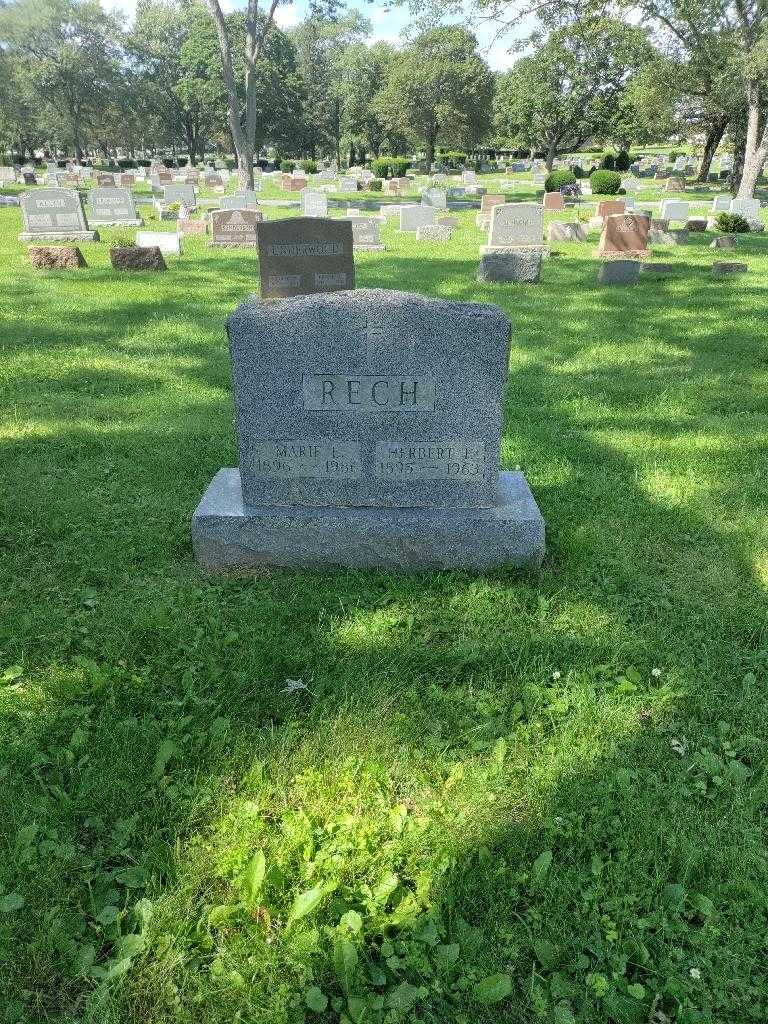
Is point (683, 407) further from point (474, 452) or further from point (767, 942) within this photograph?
point (767, 942)

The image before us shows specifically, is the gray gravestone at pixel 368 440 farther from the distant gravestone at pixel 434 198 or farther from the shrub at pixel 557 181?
the shrub at pixel 557 181

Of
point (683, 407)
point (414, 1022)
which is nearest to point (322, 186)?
point (683, 407)

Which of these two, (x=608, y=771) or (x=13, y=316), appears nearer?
(x=608, y=771)

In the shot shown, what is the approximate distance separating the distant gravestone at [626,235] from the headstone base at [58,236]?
11.6 m

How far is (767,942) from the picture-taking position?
1.92 metres

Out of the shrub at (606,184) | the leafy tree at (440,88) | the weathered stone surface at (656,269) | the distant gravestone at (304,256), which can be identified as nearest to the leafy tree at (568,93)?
the leafy tree at (440,88)

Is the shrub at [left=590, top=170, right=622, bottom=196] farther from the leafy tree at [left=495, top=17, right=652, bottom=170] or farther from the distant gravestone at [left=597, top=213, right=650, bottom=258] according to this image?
the distant gravestone at [left=597, top=213, right=650, bottom=258]

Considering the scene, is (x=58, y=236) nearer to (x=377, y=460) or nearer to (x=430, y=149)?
(x=377, y=460)

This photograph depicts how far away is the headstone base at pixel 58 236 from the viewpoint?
15.2 meters

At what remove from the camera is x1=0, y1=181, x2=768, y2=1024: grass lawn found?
6.01ft

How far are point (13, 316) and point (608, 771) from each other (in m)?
9.03

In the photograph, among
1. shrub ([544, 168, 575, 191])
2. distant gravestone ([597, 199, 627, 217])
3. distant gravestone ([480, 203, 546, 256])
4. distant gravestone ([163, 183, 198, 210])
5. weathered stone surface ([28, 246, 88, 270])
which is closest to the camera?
weathered stone surface ([28, 246, 88, 270])

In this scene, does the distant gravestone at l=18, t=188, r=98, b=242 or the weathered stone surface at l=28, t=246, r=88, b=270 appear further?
the distant gravestone at l=18, t=188, r=98, b=242

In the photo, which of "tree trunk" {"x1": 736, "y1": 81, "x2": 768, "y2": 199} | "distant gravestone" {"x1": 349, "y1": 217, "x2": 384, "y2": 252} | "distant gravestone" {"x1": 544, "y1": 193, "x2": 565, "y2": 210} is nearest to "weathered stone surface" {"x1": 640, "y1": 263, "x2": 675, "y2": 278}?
"distant gravestone" {"x1": 349, "y1": 217, "x2": 384, "y2": 252}
